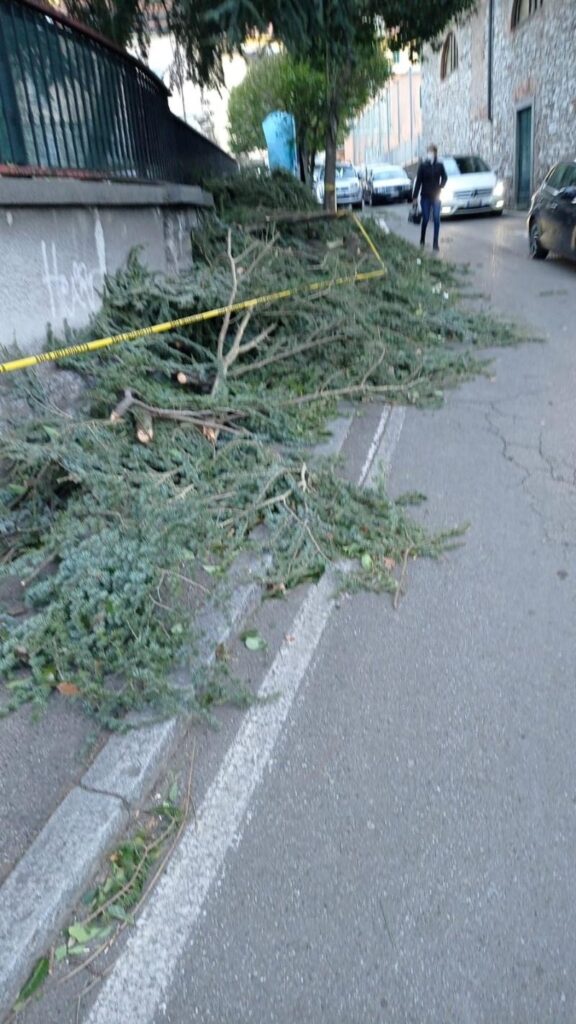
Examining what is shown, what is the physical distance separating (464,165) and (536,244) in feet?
33.2

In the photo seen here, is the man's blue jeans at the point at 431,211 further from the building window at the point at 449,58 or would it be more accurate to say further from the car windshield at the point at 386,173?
the building window at the point at 449,58

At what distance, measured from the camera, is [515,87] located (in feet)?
89.4

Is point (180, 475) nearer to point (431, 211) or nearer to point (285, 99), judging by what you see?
point (431, 211)

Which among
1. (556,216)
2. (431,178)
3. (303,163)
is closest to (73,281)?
(556,216)

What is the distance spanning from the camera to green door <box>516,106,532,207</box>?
1046 inches

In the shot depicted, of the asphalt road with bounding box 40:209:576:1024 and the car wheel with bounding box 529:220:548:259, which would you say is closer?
the asphalt road with bounding box 40:209:576:1024

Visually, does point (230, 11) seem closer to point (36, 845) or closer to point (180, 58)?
point (180, 58)

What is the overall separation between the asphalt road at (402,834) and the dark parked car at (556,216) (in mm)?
9899

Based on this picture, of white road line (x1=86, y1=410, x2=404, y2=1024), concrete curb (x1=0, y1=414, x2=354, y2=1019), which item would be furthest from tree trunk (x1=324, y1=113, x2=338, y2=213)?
concrete curb (x1=0, y1=414, x2=354, y2=1019)

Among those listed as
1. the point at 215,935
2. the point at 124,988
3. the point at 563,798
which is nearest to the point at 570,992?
the point at 563,798

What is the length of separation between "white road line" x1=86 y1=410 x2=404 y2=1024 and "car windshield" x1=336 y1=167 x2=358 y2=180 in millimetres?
32341

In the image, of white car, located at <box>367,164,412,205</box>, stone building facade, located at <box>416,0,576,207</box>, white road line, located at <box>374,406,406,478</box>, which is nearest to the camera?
white road line, located at <box>374,406,406,478</box>

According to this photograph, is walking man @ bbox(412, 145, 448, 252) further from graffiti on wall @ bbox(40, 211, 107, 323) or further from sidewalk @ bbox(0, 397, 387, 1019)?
sidewalk @ bbox(0, 397, 387, 1019)

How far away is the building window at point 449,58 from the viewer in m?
35.1
